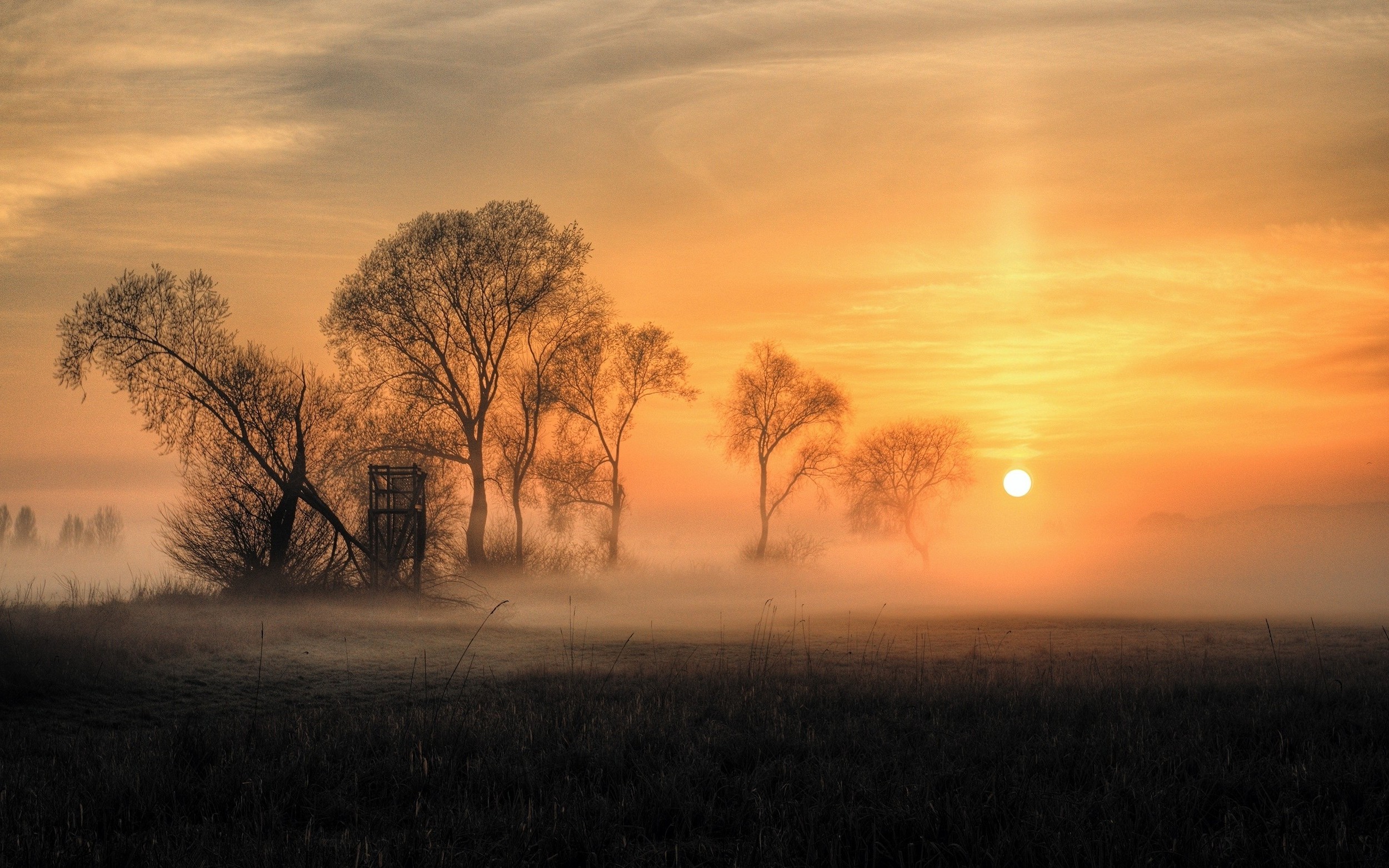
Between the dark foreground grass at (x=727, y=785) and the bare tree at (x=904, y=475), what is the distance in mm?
55704

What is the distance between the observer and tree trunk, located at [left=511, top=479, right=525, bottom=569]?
3708 cm

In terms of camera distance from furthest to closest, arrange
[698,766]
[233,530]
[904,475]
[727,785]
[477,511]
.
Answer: [904,475] < [477,511] < [233,530] < [698,766] < [727,785]

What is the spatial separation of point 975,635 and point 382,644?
44.8 ft

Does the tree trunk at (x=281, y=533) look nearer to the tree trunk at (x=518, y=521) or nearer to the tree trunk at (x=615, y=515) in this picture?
the tree trunk at (x=518, y=521)

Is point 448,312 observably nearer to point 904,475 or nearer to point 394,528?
point 394,528

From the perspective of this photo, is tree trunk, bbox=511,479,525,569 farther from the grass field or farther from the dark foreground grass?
the dark foreground grass

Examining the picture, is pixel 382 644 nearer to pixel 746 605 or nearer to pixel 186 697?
pixel 186 697

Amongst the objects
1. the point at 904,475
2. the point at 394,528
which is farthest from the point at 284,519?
the point at 904,475

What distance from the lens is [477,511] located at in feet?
111

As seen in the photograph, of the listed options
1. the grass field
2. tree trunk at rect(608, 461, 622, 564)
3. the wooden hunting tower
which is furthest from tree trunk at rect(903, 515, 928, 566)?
the grass field

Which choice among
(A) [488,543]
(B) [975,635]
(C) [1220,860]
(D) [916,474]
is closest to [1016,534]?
(D) [916,474]

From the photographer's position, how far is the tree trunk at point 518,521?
37.1 metres

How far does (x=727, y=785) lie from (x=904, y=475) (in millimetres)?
61203

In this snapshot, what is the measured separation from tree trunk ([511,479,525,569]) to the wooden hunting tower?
10.1 metres
